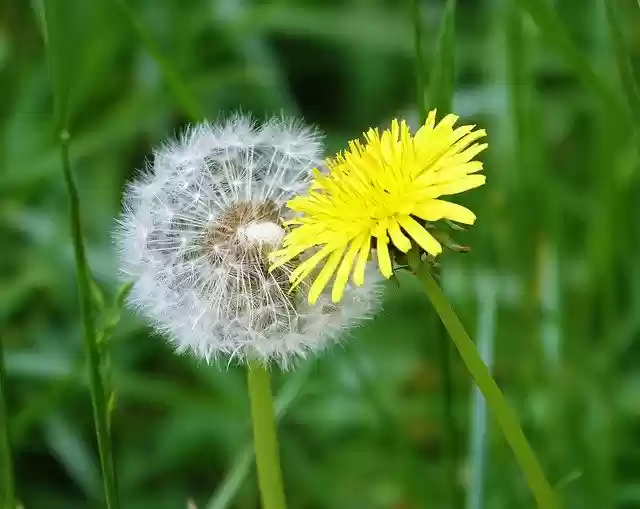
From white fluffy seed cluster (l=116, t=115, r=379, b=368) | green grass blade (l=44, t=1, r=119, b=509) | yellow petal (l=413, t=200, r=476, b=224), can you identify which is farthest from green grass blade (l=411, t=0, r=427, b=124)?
green grass blade (l=44, t=1, r=119, b=509)

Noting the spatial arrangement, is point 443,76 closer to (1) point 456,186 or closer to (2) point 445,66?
(2) point 445,66

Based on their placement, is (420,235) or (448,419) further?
(448,419)

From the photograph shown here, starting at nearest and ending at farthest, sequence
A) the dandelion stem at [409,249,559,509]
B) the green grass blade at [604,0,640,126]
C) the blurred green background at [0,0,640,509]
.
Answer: the dandelion stem at [409,249,559,509] → the green grass blade at [604,0,640,126] → the blurred green background at [0,0,640,509]

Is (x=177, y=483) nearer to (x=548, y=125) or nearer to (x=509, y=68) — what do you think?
(x=509, y=68)

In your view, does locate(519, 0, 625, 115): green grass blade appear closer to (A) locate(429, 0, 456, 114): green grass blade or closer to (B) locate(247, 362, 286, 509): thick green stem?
(A) locate(429, 0, 456, 114): green grass blade

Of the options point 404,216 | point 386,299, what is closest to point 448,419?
point 404,216

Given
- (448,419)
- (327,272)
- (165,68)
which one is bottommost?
(448,419)

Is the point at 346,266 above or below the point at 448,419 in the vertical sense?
above

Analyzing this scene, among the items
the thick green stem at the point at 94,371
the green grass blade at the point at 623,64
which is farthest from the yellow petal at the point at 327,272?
the green grass blade at the point at 623,64
